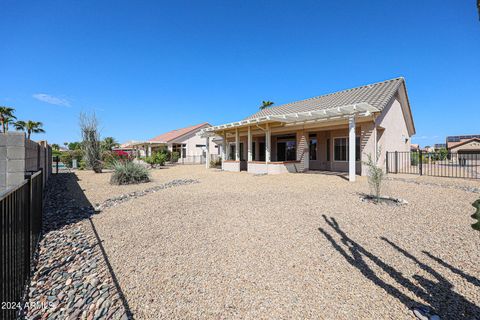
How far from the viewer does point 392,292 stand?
100 inches

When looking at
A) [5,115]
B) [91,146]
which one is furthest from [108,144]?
[5,115]

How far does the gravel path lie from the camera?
7.96 ft

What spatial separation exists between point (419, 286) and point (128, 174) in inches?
441

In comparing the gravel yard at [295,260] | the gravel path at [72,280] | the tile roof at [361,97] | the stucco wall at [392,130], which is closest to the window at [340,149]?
the stucco wall at [392,130]

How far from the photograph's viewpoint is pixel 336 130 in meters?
14.7

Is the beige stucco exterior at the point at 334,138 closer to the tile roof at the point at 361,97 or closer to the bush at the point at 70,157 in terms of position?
the tile roof at the point at 361,97

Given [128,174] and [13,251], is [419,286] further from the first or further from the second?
[128,174]

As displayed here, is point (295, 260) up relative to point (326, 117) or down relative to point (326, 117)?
down

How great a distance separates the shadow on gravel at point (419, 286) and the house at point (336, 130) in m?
7.73

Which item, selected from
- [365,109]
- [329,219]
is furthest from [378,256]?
[365,109]

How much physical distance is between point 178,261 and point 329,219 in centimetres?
336

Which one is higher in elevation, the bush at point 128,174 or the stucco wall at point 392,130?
the stucco wall at point 392,130

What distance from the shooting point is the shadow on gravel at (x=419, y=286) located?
2.29 m

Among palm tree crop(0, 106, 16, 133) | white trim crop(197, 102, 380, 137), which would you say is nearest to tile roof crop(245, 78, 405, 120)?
white trim crop(197, 102, 380, 137)
